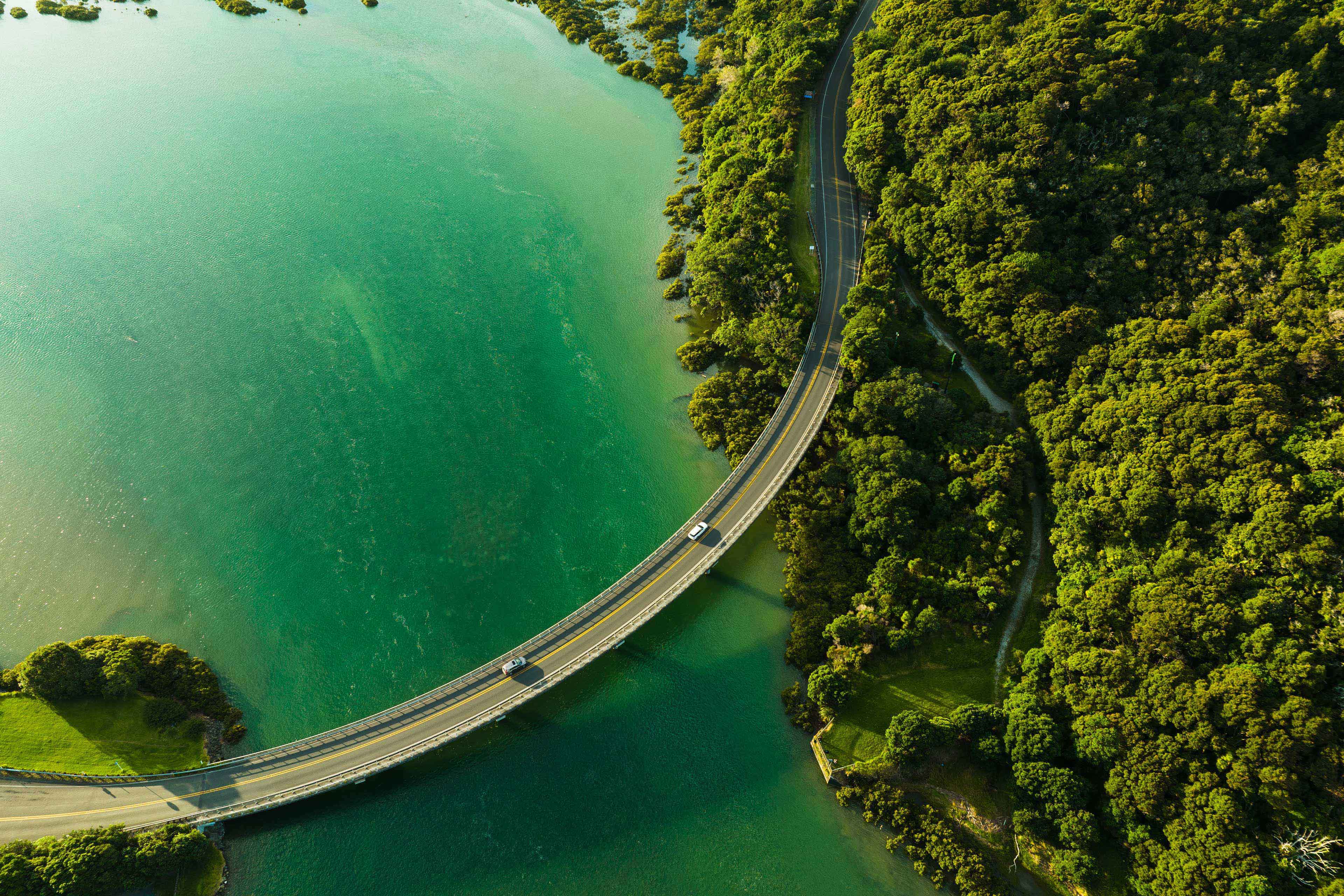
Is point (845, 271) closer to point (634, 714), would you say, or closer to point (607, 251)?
point (607, 251)

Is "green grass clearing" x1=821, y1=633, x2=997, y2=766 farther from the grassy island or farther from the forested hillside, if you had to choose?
the grassy island

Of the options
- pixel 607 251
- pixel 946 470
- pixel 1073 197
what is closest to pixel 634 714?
pixel 946 470

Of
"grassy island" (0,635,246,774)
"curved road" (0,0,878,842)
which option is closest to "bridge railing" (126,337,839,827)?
"curved road" (0,0,878,842)

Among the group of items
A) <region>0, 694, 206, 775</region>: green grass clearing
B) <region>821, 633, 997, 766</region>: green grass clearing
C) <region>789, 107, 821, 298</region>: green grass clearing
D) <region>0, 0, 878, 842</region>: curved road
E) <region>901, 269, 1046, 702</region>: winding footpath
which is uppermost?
<region>789, 107, 821, 298</region>: green grass clearing

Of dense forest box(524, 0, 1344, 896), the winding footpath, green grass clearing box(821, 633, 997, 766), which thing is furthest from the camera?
the winding footpath

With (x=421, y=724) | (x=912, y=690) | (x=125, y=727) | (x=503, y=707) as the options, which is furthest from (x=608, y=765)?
(x=125, y=727)

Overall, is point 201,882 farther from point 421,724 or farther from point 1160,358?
point 1160,358
